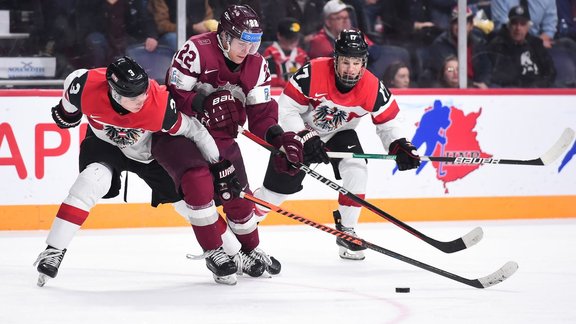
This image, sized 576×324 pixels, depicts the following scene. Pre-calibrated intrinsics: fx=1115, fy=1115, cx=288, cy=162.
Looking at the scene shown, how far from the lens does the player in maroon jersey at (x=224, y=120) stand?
4.27 m

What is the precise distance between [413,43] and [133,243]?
2261mm

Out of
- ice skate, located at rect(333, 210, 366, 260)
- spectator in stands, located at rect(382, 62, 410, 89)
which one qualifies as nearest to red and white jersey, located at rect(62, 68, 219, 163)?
ice skate, located at rect(333, 210, 366, 260)

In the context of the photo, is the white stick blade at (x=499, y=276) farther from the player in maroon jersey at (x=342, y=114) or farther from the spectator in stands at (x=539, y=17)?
the spectator in stands at (x=539, y=17)

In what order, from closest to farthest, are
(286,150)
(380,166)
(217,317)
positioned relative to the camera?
(217,317) < (286,150) < (380,166)

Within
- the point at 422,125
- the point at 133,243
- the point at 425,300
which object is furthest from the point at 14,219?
the point at 425,300

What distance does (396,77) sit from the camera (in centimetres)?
672

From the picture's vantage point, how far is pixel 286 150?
4.46 m

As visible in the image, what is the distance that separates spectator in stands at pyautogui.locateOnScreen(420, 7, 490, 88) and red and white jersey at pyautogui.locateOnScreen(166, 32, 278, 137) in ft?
7.50

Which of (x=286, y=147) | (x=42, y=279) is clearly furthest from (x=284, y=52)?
(x=42, y=279)

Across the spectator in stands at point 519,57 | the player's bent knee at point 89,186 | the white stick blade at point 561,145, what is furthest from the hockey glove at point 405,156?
the spectator in stands at point 519,57

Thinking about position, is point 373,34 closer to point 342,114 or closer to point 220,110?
point 342,114

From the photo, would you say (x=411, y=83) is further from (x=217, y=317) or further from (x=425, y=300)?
(x=217, y=317)

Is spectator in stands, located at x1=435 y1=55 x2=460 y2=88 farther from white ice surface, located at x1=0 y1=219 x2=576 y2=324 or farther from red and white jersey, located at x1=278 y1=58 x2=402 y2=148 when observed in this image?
red and white jersey, located at x1=278 y1=58 x2=402 y2=148

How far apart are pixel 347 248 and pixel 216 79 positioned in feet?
3.71
